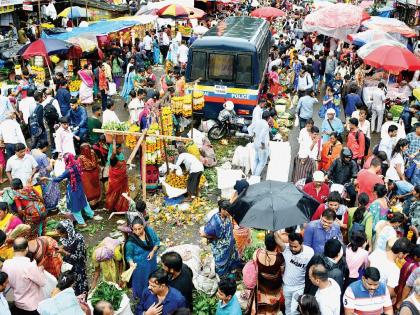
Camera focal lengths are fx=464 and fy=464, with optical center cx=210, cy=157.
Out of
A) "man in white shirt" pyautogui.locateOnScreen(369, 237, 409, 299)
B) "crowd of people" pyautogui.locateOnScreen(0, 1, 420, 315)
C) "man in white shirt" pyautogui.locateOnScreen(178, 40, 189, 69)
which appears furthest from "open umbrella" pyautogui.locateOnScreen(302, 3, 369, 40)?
"man in white shirt" pyautogui.locateOnScreen(369, 237, 409, 299)

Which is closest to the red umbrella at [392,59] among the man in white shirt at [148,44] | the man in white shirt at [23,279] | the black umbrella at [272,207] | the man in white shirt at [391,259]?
the black umbrella at [272,207]

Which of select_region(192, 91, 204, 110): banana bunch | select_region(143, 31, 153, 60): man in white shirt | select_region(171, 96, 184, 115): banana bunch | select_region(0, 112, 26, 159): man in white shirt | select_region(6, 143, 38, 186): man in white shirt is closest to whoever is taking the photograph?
select_region(6, 143, 38, 186): man in white shirt

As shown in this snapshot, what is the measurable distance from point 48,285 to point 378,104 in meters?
10.1

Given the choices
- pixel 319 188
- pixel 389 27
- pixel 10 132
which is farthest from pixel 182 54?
pixel 319 188

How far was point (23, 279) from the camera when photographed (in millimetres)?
4969

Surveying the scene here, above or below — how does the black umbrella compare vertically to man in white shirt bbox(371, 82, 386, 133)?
above

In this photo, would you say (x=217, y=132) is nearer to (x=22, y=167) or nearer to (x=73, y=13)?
(x=22, y=167)

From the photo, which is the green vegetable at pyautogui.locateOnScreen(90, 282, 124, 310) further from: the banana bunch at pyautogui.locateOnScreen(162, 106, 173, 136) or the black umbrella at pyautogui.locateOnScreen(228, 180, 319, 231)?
the banana bunch at pyautogui.locateOnScreen(162, 106, 173, 136)

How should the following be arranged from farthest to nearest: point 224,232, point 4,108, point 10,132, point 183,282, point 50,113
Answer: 1. point 4,108
2. point 50,113
3. point 10,132
4. point 224,232
5. point 183,282

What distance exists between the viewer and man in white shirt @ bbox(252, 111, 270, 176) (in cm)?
945

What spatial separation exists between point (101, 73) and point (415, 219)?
10.5m

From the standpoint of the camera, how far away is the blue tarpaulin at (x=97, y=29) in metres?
15.5

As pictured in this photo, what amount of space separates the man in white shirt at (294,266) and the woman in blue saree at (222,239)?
3.47 ft

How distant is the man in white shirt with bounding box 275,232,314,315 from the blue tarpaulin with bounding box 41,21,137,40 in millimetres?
12192
